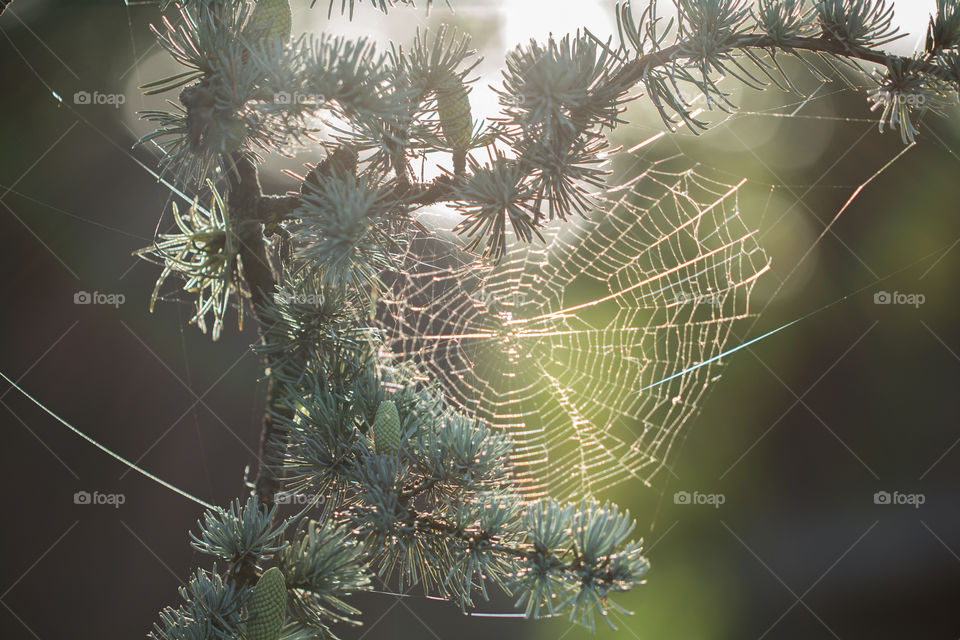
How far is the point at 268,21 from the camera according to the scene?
0.37 metres

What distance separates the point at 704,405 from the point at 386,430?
0.97 m

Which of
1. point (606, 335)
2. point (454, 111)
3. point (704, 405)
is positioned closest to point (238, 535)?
point (454, 111)

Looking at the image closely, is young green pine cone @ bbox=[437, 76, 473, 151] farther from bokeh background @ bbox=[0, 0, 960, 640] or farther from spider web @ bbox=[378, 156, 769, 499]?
spider web @ bbox=[378, 156, 769, 499]

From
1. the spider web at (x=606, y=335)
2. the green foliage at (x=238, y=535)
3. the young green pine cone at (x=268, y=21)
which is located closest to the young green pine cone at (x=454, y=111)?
the young green pine cone at (x=268, y=21)

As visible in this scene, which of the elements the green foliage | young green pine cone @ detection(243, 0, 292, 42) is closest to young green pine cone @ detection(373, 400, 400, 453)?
the green foliage

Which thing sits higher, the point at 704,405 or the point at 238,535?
the point at 704,405

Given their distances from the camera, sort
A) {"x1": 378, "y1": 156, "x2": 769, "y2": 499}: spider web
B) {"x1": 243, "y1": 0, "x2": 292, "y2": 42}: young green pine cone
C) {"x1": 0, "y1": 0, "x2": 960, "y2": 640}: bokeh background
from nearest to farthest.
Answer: {"x1": 243, "y1": 0, "x2": 292, "y2": 42}: young green pine cone
{"x1": 0, "y1": 0, "x2": 960, "y2": 640}: bokeh background
{"x1": 378, "y1": 156, "x2": 769, "y2": 499}: spider web

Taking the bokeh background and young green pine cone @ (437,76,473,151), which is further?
the bokeh background

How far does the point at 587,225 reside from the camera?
102 cm

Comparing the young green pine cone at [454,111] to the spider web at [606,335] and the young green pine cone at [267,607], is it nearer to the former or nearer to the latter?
the young green pine cone at [267,607]

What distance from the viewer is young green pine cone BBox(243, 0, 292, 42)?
364 mm

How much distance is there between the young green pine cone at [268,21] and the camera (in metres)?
0.36

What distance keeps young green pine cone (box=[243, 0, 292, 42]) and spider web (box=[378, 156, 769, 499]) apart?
1.61 ft

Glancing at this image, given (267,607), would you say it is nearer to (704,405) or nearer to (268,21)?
(268,21)
